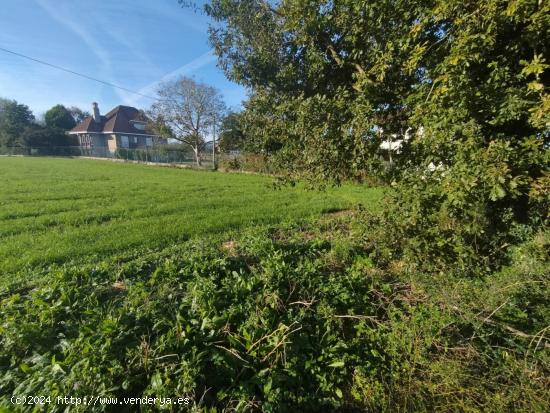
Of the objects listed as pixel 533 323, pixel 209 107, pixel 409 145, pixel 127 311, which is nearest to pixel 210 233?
pixel 127 311

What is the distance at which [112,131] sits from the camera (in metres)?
44.7

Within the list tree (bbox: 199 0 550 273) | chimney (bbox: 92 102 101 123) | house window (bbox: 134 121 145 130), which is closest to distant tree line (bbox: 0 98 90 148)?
chimney (bbox: 92 102 101 123)

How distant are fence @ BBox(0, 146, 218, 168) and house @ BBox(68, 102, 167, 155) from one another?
2.63 meters

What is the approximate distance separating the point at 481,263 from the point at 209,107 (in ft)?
92.8

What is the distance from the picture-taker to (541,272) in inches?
105

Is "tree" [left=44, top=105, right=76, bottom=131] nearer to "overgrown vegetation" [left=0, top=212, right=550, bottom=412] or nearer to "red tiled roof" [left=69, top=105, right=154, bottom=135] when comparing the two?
"red tiled roof" [left=69, top=105, right=154, bottom=135]

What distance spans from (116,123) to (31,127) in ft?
54.3

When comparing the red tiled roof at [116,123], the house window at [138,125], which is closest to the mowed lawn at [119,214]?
the red tiled roof at [116,123]

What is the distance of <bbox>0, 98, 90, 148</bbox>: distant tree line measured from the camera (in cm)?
4634

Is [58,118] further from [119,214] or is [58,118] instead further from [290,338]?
[290,338]

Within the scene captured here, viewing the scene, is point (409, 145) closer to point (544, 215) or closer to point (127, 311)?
point (544, 215)

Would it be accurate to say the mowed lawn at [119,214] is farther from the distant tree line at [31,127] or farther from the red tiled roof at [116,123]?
the distant tree line at [31,127]

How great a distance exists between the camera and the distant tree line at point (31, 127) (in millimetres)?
46344

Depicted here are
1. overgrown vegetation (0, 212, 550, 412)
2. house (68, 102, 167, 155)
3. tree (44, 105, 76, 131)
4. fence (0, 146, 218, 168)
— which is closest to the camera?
overgrown vegetation (0, 212, 550, 412)
